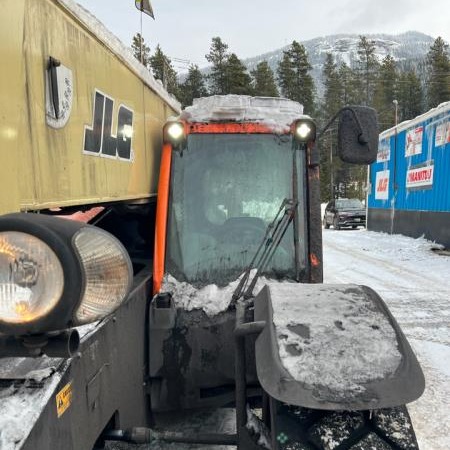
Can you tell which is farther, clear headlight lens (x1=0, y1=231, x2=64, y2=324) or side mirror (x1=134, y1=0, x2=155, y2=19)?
side mirror (x1=134, y1=0, x2=155, y2=19)

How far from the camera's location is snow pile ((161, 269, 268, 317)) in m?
3.19

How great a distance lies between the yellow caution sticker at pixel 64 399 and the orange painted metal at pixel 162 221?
1.59 m

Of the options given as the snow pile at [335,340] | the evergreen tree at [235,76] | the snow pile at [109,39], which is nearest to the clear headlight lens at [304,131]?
the snow pile at [109,39]

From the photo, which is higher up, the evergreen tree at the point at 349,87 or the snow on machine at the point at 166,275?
the evergreen tree at the point at 349,87

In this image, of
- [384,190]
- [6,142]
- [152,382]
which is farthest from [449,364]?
[384,190]

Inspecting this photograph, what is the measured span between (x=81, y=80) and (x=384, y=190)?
820 inches

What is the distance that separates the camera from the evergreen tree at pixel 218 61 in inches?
2212

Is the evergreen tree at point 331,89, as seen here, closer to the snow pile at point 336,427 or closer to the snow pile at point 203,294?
the snow pile at point 203,294

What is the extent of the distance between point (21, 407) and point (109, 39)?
1985mm

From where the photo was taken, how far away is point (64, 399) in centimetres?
167

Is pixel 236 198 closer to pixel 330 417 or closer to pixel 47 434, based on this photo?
pixel 330 417

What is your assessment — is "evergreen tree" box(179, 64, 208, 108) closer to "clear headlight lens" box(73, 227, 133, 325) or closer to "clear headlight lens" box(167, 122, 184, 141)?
"clear headlight lens" box(167, 122, 184, 141)

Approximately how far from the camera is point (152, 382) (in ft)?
10.4

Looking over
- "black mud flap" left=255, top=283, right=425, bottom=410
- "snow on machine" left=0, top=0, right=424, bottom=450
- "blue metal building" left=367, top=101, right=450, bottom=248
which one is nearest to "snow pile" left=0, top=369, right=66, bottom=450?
"snow on machine" left=0, top=0, right=424, bottom=450
